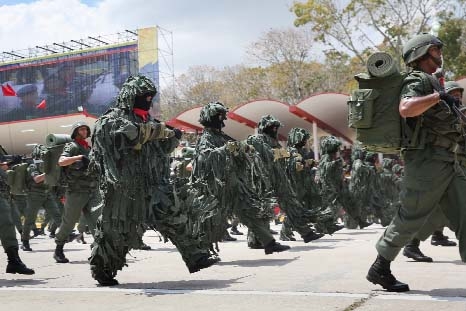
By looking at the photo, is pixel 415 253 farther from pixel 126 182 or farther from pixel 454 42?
pixel 454 42

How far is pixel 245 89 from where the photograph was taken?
43.5 meters

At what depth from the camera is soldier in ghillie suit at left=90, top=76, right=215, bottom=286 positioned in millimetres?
6129

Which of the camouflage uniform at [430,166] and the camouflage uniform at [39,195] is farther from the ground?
the camouflage uniform at [430,166]

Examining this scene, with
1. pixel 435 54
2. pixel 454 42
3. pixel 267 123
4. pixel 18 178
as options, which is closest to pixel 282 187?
pixel 267 123

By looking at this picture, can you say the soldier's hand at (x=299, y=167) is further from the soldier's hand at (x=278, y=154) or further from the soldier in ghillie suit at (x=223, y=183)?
the soldier in ghillie suit at (x=223, y=183)

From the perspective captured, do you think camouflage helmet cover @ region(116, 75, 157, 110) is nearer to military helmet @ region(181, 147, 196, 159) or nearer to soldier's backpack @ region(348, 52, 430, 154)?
soldier's backpack @ region(348, 52, 430, 154)

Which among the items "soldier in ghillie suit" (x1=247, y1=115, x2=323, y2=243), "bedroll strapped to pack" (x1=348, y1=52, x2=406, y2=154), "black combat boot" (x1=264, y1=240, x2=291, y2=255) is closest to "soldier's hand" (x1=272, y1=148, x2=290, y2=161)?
"soldier in ghillie suit" (x1=247, y1=115, x2=323, y2=243)

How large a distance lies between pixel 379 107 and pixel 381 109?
0.07 ft

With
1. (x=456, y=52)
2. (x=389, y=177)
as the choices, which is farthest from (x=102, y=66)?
(x=389, y=177)

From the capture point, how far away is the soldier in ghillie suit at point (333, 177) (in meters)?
12.9

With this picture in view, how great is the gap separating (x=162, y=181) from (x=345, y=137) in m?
30.1

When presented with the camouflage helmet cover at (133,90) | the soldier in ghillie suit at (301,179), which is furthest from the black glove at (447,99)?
the soldier in ghillie suit at (301,179)

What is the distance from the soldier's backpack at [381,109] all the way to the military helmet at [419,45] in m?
0.26

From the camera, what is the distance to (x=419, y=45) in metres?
5.26
